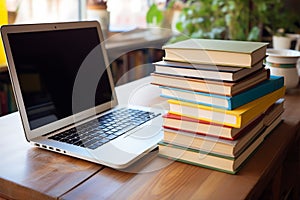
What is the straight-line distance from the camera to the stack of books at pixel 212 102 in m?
0.72

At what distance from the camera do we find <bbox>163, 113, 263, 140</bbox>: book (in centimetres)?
72

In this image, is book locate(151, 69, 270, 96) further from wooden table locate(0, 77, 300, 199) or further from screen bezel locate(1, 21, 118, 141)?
screen bezel locate(1, 21, 118, 141)

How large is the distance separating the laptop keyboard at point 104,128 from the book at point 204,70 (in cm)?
19

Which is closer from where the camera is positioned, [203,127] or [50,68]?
[203,127]

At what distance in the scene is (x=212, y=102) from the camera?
0.73 metres

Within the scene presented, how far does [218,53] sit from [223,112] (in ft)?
0.40

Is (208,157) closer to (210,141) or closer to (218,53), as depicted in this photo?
(210,141)

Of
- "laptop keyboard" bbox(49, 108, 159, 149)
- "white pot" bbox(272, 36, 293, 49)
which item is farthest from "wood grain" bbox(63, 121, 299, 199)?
"white pot" bbox(272, 36, 293, 49)

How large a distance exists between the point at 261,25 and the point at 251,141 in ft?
5.98

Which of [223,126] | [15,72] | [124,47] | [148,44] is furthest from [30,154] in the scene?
[148,44]

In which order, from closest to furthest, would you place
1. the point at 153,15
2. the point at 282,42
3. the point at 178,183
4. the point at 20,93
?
the point at 178,183 < the point at 20,93 < the point at 282,42 < the point at 153,15

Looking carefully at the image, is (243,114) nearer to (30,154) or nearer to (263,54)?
(263,54)

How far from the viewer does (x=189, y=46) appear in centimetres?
79

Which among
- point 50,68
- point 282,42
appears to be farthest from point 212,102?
point 282,42
